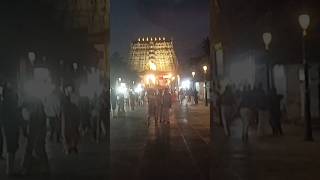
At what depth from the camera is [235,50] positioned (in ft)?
148

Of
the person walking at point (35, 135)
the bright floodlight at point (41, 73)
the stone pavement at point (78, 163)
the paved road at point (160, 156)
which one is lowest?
the paved road at point (160, 156)

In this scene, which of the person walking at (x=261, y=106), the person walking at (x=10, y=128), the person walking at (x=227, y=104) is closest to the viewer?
the person walking at (x=10, y=128)

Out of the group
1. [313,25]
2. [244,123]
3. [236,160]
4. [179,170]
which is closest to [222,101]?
[244,123]

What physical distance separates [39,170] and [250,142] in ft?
35.6

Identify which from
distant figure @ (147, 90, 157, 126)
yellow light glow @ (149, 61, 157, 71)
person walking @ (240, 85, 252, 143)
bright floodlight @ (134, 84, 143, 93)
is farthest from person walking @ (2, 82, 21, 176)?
yellow light glow @ (149, 61, 157, 71)

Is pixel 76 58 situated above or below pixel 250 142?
above

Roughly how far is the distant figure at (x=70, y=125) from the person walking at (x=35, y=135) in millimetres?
4398

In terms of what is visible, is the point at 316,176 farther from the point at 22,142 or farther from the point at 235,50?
the point at 235,50

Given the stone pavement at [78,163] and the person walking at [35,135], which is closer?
the stone pavement at [78,163]

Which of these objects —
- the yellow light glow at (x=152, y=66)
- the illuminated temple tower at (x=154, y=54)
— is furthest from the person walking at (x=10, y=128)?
the yellow light glow at (x=152, y=66)

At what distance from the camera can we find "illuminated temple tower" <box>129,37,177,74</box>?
174 meters

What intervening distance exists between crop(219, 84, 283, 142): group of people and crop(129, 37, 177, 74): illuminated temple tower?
13838 centimetres

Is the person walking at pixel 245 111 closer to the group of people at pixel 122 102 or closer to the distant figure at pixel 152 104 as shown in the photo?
the distant figure at pixel 152 104

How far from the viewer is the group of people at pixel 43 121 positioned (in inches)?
682
